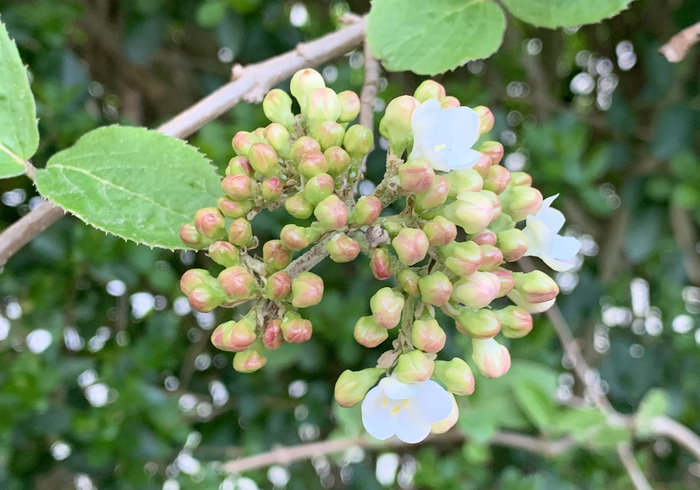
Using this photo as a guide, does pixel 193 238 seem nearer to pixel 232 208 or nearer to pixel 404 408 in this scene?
pixel 232 208

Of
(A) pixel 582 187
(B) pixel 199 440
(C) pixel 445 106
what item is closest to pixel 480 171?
(C) pixel 445 106

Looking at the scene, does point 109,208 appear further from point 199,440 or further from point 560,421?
point 199,440

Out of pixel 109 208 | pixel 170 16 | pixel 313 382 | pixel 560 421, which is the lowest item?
pixel 313 382

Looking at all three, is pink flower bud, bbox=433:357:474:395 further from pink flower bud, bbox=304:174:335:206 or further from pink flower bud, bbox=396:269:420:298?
pink flower bud, bbox=304:174:335:206

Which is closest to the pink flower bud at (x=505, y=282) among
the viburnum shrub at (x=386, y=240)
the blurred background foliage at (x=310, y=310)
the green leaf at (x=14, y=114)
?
the viburnum shrub at (x=386, y=240)

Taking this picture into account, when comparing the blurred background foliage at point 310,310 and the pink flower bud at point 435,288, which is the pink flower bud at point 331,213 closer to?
the pink flower bud at point 435,288

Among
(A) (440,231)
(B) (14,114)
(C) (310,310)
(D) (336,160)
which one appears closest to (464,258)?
(A) (440,231)

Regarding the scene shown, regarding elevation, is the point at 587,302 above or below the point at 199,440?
above
